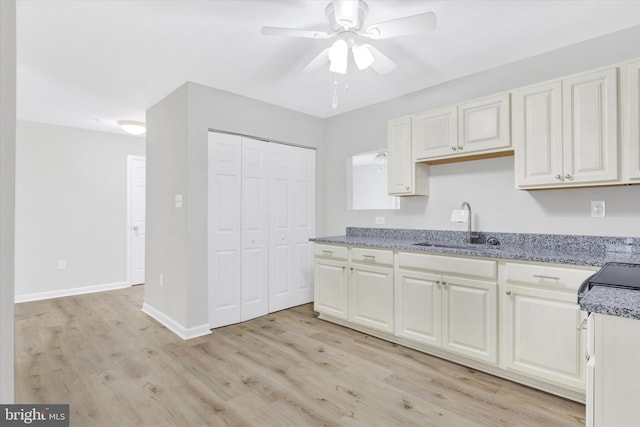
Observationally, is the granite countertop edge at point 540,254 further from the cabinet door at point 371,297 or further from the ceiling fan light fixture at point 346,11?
the ceiling fan light fixture at point 346,11

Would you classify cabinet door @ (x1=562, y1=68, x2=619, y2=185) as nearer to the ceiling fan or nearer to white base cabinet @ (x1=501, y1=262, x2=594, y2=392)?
white base cabinet @ (x1=501, y1=262, x2=594, y2=392)

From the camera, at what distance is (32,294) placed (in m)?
4.51

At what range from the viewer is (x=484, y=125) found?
2691 mm

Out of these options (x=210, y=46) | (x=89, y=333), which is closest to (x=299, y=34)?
(x=210, y=46)

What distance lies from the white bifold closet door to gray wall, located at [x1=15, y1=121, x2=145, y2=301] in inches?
112

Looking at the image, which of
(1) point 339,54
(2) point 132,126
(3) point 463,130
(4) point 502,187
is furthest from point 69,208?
(4) point 502,187

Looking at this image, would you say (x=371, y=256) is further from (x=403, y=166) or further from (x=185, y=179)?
(x=185, y=179)

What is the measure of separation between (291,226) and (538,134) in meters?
2.76

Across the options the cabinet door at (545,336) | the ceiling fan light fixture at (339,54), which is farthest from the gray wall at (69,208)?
the cabinet door at (545,336)

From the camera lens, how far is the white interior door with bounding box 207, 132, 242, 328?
3.41m

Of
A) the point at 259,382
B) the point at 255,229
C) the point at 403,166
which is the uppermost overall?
the point at 403,166

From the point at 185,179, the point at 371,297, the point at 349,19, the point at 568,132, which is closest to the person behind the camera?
the point at 349,19

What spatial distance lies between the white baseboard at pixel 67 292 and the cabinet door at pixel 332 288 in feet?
11.8

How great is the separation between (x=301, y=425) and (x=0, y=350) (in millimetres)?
1601
